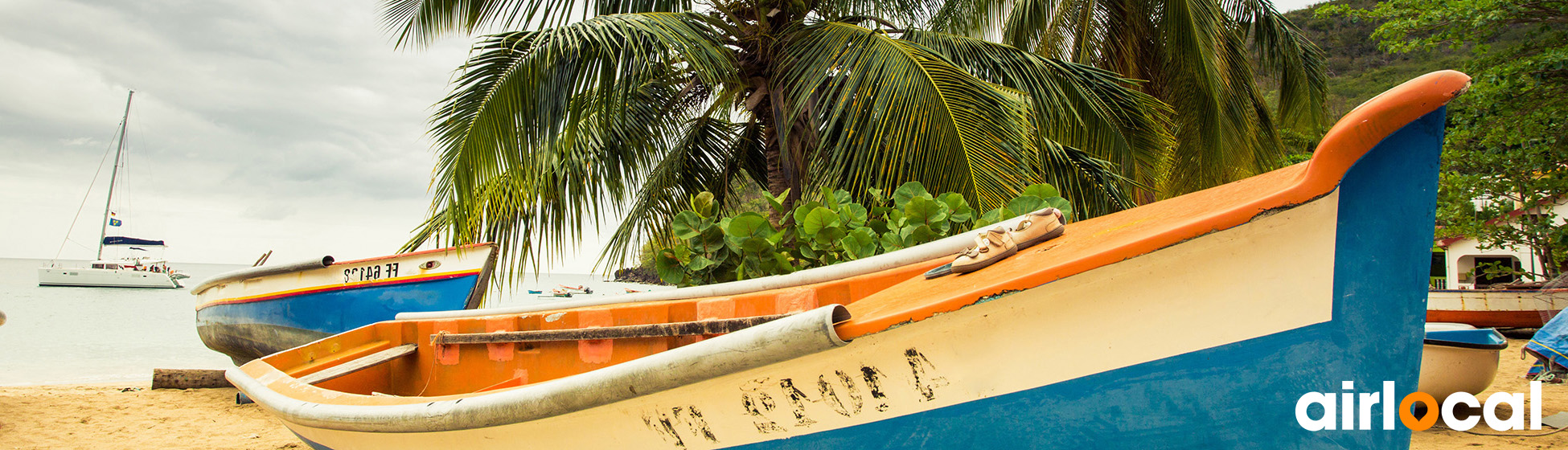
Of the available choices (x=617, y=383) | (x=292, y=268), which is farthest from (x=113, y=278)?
(x=617, y=383)

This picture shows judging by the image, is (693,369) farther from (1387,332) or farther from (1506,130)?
(1506,130)

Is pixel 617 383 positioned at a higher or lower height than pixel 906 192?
lower

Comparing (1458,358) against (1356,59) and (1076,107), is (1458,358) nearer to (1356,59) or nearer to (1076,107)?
(1076,107)

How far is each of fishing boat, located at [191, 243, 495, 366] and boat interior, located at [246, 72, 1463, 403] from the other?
2.48 meters

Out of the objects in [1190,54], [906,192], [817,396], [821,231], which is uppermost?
[1190,54]

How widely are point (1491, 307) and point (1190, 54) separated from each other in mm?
6125

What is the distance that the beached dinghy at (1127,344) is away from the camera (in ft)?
3.86

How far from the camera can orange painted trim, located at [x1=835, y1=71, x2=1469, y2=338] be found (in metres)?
1.08

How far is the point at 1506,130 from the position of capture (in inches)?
323

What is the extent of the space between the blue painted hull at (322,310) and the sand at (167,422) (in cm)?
72

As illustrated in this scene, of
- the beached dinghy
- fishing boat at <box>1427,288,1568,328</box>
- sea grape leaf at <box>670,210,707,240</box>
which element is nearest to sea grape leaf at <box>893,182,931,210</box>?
sea grape leaf at <box>670,210,707,240</box>

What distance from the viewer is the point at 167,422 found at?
20.6 ft

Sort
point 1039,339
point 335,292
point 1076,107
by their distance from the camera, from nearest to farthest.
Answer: point 1039,339 → point 1076,107 → point 335,292

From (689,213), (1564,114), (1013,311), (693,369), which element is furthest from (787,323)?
(1564,114)
